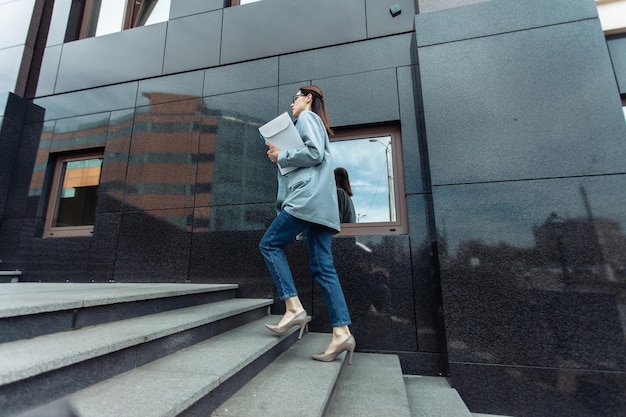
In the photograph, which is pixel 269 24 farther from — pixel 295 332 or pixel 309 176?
pixel 295 332

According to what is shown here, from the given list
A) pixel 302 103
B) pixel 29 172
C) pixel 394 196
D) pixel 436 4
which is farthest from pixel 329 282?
pixel 29 172

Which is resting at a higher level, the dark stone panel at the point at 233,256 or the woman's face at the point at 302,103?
the woman's face at the point at 302,103

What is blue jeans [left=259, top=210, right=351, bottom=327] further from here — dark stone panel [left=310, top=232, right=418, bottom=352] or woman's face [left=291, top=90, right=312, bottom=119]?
dark stone panel [left=310, top=232, right=418, bottom=352]

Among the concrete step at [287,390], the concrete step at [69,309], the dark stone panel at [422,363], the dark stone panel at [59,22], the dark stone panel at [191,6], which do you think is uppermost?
the dark stone panel at [59,22]

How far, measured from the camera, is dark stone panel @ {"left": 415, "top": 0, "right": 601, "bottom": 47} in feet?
9.77

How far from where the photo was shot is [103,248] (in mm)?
4160

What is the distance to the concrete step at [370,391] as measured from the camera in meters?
1.75

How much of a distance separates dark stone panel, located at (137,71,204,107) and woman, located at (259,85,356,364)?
9.52ft

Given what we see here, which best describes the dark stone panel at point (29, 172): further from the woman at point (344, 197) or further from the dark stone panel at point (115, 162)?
the woman at point (344, 197)

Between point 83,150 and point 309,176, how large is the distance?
4587 millimetres

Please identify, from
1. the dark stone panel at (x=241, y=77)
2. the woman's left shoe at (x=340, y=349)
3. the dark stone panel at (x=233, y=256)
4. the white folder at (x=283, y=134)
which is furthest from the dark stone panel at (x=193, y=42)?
the woman's left shoe at (x=340, y=349)

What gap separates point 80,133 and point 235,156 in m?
2.86

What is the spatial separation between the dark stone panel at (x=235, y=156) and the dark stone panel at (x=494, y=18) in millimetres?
2034

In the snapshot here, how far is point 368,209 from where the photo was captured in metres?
3.49
